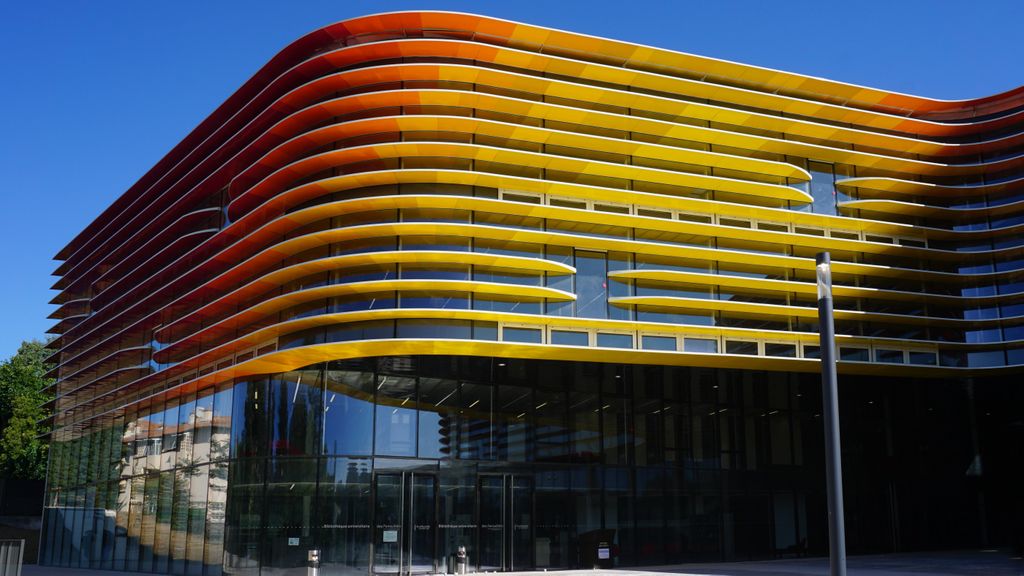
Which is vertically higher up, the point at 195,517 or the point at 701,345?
the point at 701,345

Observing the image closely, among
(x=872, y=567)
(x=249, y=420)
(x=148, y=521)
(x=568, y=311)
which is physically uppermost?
(x=568, y=311)

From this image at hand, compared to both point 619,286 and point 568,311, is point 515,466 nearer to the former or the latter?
point 568,311

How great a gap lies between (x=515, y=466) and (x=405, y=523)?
413 centimetres

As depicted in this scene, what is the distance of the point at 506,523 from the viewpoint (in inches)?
1229

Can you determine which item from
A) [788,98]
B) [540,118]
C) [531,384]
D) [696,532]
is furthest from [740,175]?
[696,532]

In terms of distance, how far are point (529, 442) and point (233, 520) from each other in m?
10.3

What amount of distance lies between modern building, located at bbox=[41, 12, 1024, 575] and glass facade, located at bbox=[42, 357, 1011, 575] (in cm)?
10

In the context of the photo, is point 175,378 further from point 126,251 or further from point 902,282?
point 902,282

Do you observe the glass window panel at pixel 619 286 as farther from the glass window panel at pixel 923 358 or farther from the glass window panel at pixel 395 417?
the glass window panel at pixel 923 358

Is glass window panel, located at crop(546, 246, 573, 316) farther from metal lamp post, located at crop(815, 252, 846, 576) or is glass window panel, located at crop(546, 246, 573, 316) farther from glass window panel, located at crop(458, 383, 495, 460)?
metal lamp post, located at crop(815, 252, 846, 576)

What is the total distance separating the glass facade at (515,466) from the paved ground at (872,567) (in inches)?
47.1

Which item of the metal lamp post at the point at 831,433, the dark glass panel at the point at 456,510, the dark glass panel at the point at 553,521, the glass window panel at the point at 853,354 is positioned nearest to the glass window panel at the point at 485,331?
the dark glass panel at the point at 456,510

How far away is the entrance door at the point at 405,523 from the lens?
96.9 feet

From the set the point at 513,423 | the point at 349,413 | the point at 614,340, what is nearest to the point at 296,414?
the point at 349,413
